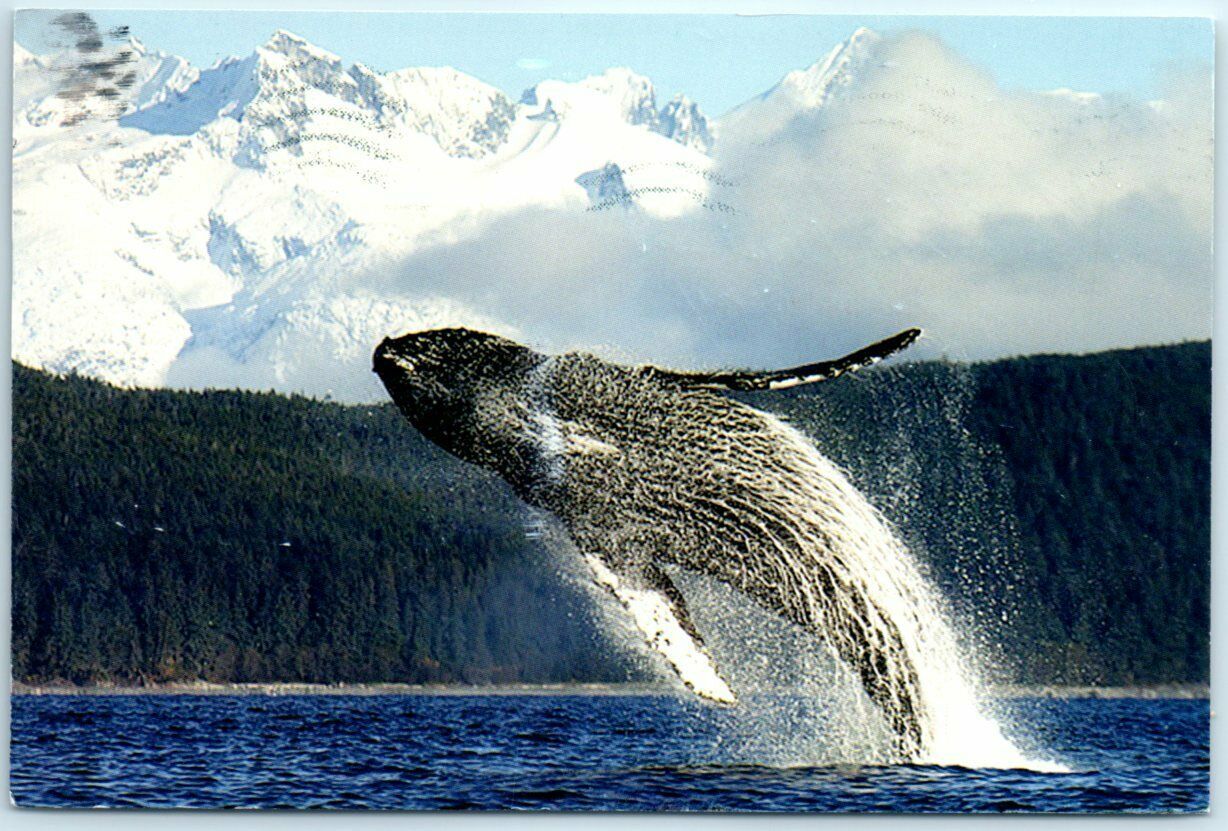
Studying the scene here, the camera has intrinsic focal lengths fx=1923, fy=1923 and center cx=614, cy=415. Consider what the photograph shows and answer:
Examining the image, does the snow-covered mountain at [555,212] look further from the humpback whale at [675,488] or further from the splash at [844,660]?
the splash at [844,660]

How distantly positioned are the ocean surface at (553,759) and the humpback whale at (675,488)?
1.56 feet

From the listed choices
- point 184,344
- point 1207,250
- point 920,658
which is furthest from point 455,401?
point 1207,250

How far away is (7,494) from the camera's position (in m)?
12.8

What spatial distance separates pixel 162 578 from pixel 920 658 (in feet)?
17.5

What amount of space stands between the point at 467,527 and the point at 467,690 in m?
1.19

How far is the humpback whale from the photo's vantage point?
12.6 m

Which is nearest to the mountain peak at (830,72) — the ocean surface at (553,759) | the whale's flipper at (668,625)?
the whale's flipper at (668,625)

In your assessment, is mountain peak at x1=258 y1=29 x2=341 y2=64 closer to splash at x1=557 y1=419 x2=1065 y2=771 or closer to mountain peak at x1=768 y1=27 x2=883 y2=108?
mountain peak at x1=768 y1=27 x2=883 y2=108

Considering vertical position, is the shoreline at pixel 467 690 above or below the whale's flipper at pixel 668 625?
below

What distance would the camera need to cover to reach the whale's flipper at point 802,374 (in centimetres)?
1195

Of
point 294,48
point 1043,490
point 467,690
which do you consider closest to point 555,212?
point 294,48

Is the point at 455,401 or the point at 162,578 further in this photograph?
the point at 162,578

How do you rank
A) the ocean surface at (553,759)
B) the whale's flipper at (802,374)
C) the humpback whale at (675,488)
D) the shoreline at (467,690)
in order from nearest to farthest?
the whale's flipper at (802,374) → the ocean surface at (553,759) → the humpback whale at (675,488) → the shoreline at (467,690)

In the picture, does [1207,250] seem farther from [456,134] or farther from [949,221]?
[456,134]
